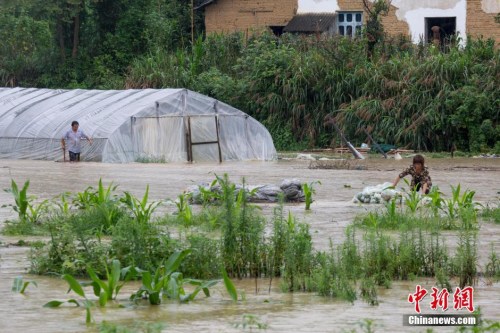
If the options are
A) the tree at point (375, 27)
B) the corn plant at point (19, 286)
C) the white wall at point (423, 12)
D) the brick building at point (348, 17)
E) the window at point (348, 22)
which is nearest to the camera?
the corn plant at point (19, 286)

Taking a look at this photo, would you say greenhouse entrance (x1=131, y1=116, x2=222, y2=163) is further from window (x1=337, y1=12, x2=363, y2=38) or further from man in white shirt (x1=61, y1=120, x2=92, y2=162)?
window (x1=337, y1=12, x2=363, y2=38)

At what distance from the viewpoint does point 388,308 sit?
26.9ft

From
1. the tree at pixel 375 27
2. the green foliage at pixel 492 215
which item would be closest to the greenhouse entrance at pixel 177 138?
the tree at pixel 375 27

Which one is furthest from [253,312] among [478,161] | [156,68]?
[156,68]

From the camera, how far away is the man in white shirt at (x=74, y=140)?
29.2 m

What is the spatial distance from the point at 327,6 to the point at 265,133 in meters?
12.5

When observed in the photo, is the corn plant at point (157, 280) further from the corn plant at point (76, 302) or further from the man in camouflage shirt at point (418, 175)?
the man in camouflage shirt at point (418, 175)

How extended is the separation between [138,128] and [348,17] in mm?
15773

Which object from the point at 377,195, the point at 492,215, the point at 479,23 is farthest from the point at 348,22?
the point at 492,215

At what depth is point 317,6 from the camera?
144ft

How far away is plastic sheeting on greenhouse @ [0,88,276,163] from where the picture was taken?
30.0 meters

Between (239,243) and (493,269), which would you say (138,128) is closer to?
(239,243)

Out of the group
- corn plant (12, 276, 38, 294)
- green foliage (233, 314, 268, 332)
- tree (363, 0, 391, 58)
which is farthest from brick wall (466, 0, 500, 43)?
green foliage (233, 314, 268, 332)

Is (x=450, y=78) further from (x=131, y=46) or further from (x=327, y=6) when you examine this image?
(x=131, y=46)
